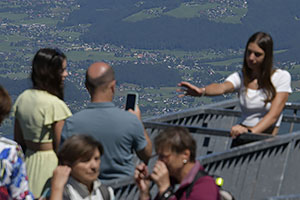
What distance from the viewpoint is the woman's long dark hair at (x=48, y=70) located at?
6.03 meters

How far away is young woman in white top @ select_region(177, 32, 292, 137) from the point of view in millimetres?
6652

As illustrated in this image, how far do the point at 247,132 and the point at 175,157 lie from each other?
2.30m

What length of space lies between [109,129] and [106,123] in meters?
0.05

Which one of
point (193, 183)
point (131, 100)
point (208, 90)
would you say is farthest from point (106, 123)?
point (208, 90)

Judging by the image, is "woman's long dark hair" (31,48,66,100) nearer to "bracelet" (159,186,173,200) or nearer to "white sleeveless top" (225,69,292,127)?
"white sleeveless top" (225,69,292,127)

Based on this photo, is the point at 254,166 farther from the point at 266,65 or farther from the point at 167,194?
the point at 167,194

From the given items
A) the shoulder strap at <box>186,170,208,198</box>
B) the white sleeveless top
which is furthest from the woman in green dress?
the shoulder strap at <box>186,170,208,198</box>

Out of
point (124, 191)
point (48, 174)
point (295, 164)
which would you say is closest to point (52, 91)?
point (48, 174)

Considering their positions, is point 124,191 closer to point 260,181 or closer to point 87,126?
point 87,126

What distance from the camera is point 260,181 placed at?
20.2 ft

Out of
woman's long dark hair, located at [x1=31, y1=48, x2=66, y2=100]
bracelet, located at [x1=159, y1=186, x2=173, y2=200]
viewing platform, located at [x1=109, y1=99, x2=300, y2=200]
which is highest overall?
woman's long dark hair, located at [x1=31, y1=48, x2=66, y2=100]

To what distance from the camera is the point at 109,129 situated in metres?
5.46

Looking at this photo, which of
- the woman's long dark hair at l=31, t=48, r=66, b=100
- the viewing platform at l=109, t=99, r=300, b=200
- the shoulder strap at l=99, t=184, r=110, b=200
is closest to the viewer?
the shoulder strap at l=99, t=184, r=110, b=200

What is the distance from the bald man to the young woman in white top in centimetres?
127
